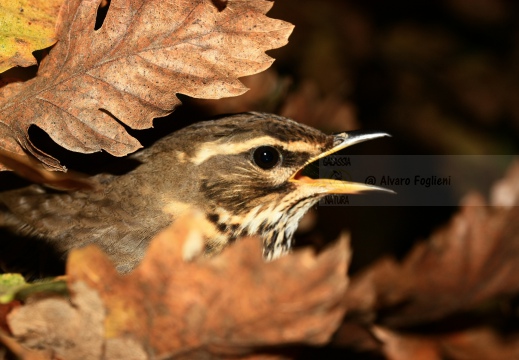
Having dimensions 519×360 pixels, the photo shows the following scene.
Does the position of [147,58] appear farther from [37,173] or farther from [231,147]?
[37,173]

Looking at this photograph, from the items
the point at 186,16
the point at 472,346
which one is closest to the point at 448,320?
the point at 472,346

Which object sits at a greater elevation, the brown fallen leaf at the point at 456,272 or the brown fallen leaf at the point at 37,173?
the brown fallen leaf at the point at 456,272

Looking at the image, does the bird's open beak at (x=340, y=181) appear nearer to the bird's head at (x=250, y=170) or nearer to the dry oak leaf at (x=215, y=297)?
the bird's head at (x=250, y=170)

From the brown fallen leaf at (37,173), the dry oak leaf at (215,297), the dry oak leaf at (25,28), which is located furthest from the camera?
the dry oak leaf at (25,28)

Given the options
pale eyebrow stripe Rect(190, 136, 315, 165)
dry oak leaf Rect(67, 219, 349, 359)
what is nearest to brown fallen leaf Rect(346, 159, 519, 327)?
pale eyebrow stripe Rect(190, 136, 315, 165)

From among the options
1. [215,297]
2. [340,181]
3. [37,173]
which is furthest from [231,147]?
[215,297]

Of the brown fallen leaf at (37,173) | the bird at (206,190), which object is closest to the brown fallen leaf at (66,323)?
the brown fallen leaf at (37,173)

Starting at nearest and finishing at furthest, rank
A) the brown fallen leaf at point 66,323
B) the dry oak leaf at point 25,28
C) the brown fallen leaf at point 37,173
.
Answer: the brown fallen leaf at point 66,323
the brown fallen leaf at point 37,173
the dry oak leaf at point 25,28
